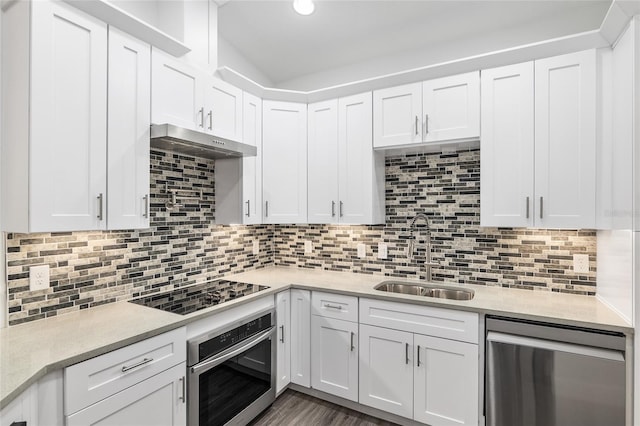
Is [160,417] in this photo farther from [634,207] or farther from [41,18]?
[634,207]

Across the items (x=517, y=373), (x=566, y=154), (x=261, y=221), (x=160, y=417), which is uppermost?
(x=566, y=154)

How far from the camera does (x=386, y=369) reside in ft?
7.68

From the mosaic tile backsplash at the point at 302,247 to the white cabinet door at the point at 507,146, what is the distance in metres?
0.34

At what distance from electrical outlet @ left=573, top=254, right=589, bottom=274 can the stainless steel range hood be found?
2.37 metres

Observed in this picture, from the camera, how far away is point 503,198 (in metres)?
2.23

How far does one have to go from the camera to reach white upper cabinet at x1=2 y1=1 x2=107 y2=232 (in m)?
1.49

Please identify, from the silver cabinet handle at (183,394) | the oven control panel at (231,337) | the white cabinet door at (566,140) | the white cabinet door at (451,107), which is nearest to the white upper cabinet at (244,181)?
the oven control panel at (231,337)

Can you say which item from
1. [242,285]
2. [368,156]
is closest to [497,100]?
[368,156]

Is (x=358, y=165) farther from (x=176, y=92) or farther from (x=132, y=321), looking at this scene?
(x=132, y=321)

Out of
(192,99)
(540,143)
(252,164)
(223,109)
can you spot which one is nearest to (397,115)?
(540,143)

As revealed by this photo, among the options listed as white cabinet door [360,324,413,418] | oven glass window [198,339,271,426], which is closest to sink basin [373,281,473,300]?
white cabinet door [360,324,413,418]

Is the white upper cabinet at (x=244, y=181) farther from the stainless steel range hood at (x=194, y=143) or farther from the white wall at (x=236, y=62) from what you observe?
the white wall at (x=236, y=62)

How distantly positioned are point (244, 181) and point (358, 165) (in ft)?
3.07

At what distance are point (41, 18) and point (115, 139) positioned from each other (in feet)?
1.92
